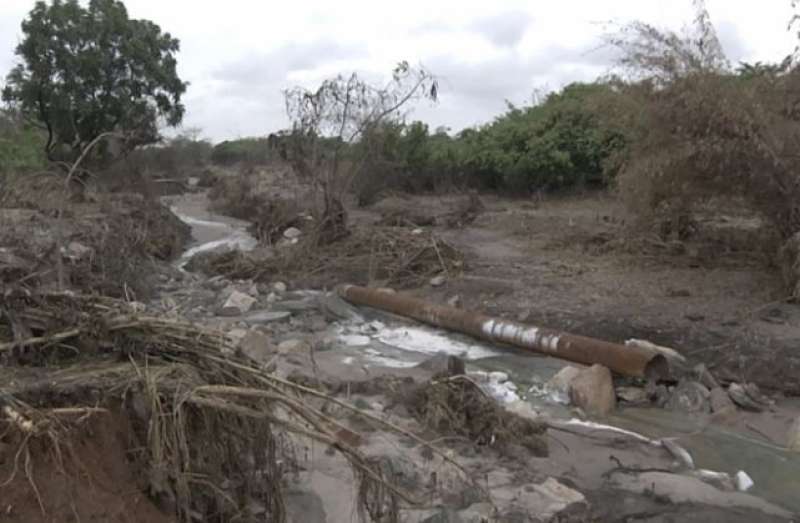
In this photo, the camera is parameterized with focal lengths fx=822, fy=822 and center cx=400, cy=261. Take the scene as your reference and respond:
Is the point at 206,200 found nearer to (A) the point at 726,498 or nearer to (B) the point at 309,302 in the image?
(B) the point at 309,302

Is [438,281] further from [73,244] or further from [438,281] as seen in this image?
[73,244]

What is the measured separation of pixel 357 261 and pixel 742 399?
7243 mm

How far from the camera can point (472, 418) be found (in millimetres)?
5902

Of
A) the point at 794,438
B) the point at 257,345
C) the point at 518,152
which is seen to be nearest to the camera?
the point at 794,438

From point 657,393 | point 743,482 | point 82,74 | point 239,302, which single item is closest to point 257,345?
point 239,302

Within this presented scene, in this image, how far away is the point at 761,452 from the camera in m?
5.96

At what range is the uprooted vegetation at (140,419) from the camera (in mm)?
3088

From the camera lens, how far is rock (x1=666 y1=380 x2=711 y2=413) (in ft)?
22.1

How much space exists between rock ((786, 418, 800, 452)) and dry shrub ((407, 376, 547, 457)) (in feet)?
5.93

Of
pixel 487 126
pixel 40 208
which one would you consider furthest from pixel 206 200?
pixel 40 208

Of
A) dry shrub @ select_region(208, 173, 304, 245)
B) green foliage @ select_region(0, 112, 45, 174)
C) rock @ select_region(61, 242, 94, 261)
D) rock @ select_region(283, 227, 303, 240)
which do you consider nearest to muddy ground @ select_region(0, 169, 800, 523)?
rock @ select_region(61, 242, 94, 261)

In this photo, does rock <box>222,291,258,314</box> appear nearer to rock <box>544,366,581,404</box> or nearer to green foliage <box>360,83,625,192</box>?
rock <box>544,366,581,404</box>

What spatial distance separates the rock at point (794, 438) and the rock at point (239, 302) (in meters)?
6.99

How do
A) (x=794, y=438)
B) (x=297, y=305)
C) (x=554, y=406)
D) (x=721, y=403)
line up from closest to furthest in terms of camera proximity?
(x=794, y=438) → (x=721, y=403) → (x=554, y=406) → (x=297, y=305)
